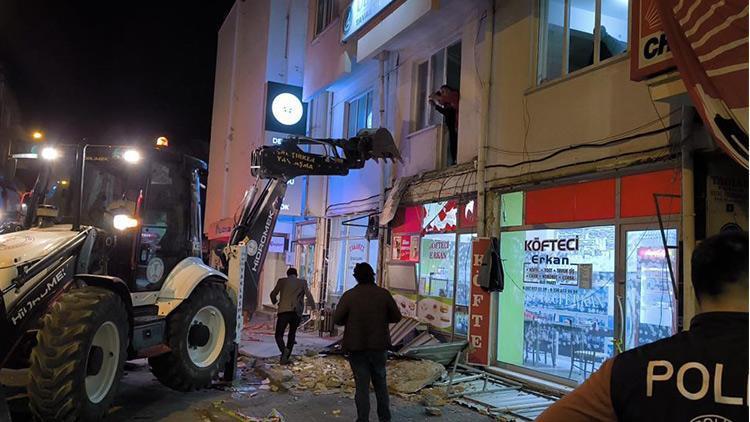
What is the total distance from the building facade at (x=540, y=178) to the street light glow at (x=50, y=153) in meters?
6.24

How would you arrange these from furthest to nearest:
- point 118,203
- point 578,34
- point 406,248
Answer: point 406,248, point 578,34, point 118,203

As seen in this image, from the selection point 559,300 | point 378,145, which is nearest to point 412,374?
point 559,300

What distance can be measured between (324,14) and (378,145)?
21.9ft

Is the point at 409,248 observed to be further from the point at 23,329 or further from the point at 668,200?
the point at 23,329

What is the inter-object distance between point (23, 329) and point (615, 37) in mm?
8100

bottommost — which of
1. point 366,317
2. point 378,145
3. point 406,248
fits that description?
point 366,317

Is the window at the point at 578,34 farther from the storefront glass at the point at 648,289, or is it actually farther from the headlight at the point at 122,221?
the headlight at the point at 122,221

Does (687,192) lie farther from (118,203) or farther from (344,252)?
(344,252)

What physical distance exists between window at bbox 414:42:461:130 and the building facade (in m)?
0.03

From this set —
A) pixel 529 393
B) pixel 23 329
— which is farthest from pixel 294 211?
pixel 23 329

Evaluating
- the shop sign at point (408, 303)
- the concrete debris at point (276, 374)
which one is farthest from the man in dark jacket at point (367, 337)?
the shop sign at point (408, 303)

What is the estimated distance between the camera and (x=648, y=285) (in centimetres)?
737

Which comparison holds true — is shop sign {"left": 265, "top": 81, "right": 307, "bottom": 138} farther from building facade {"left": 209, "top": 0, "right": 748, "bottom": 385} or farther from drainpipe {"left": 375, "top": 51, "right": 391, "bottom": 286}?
drainpipe {"left": 375, "top": 51, "right": 391, "bottom": 286}

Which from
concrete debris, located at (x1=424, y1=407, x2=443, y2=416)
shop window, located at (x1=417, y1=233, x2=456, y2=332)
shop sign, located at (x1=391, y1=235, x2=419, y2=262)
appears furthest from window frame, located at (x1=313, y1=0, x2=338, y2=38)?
concrete debris, located at (x1=424, y1=407, x2=443, y2=416)
